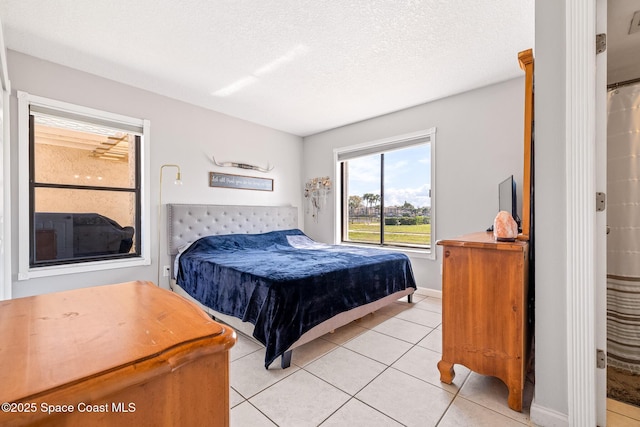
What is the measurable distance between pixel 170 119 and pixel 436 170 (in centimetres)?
340

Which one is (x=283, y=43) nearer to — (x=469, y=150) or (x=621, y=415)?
(x=469, y=150)

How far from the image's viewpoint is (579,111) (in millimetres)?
1297

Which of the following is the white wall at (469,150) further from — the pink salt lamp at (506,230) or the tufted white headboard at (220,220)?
the tufted white headboard at (220,220)

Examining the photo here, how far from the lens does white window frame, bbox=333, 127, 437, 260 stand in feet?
11.6

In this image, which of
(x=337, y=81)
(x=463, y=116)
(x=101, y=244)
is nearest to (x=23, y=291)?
(x=101, y=244)

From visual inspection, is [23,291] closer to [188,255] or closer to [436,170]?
[188,255]

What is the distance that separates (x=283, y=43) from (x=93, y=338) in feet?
8.15

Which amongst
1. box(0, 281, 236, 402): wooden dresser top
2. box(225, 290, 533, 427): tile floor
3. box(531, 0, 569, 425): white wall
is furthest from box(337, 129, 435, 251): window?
box(0, 281, 236, 402): wooden dresser top

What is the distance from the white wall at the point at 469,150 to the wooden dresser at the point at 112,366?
3321mm

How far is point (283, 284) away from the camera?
6.51 feet

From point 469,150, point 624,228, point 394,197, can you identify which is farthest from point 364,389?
point 394,197

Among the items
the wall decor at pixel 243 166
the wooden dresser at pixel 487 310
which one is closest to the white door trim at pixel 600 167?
the wooden dresser at pixel 487 310

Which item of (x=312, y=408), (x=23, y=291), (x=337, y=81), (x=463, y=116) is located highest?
(x=337, y=81)

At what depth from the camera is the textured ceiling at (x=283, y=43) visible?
1978 millimetres
